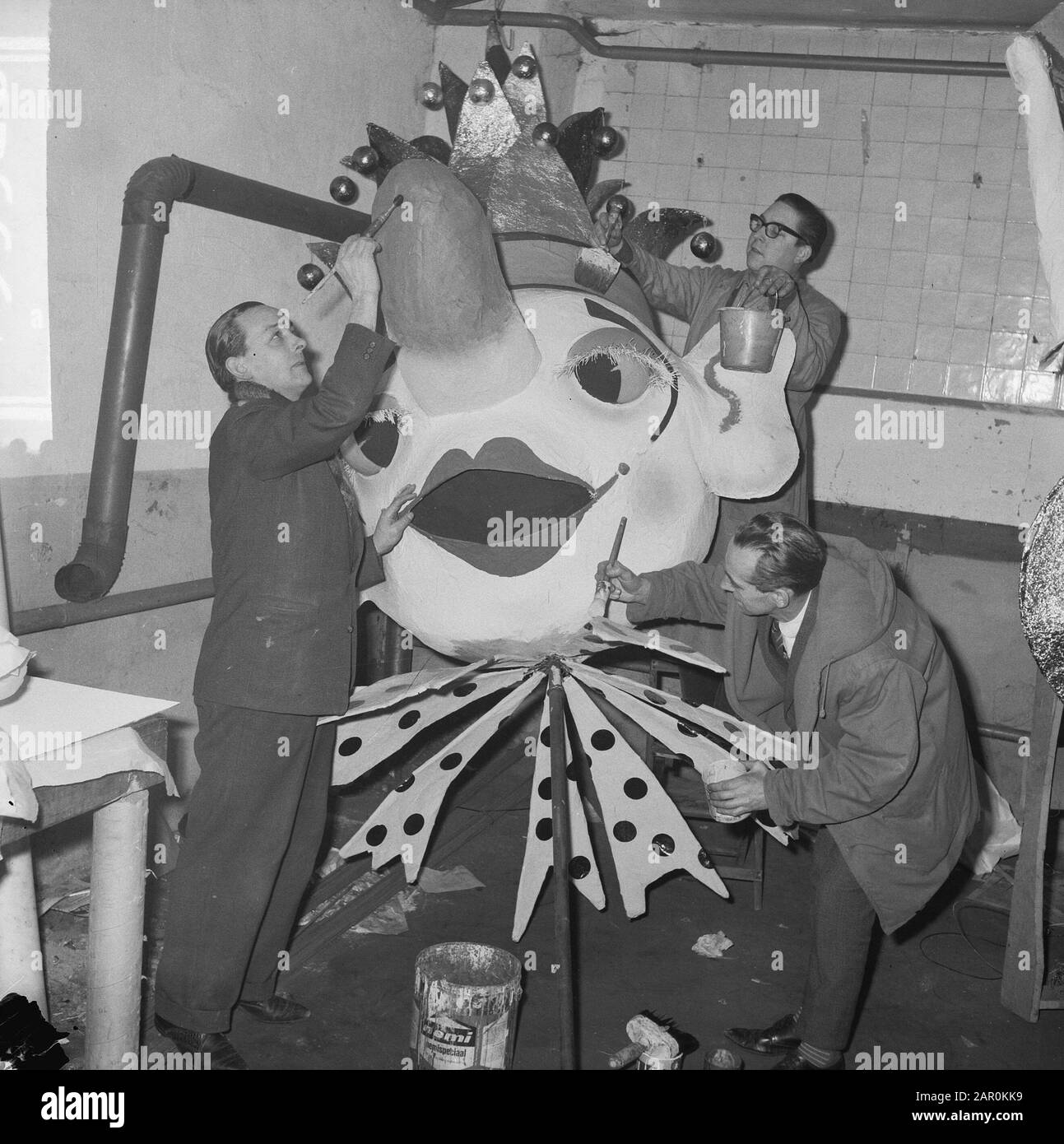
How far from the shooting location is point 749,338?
2490mm

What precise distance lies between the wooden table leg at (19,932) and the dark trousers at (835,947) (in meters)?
1.58

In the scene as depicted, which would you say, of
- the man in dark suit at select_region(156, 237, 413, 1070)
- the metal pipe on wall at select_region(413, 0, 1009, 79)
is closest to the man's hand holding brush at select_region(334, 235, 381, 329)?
the man in dark suit at select_region(156, 237, 413, 1070)

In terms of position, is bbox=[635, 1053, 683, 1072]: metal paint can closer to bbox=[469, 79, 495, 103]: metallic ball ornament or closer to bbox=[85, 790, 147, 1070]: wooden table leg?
bbox=[85, 790, 147, 1070]: wooden table leg

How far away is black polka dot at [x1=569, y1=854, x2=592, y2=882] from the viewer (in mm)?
2666

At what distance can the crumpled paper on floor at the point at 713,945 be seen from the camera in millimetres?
3031

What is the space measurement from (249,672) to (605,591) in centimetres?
80

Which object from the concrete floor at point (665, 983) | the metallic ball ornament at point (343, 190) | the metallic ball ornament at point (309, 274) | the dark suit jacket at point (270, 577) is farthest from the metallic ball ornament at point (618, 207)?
the concrete floor at point (665, 983)

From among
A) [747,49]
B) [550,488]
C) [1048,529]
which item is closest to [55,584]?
[550,488]

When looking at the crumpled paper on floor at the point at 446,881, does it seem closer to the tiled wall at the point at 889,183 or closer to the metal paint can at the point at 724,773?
the metal paint can at the point at 724,773

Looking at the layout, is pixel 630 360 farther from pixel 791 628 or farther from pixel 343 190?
pixel 343 190

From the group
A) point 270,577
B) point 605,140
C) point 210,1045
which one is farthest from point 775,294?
point 210,1045

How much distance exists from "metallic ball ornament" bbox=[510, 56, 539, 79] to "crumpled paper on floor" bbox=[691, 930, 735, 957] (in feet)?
7.63

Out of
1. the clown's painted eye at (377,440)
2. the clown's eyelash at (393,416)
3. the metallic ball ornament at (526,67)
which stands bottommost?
the clown's painted eye at (377,440)
